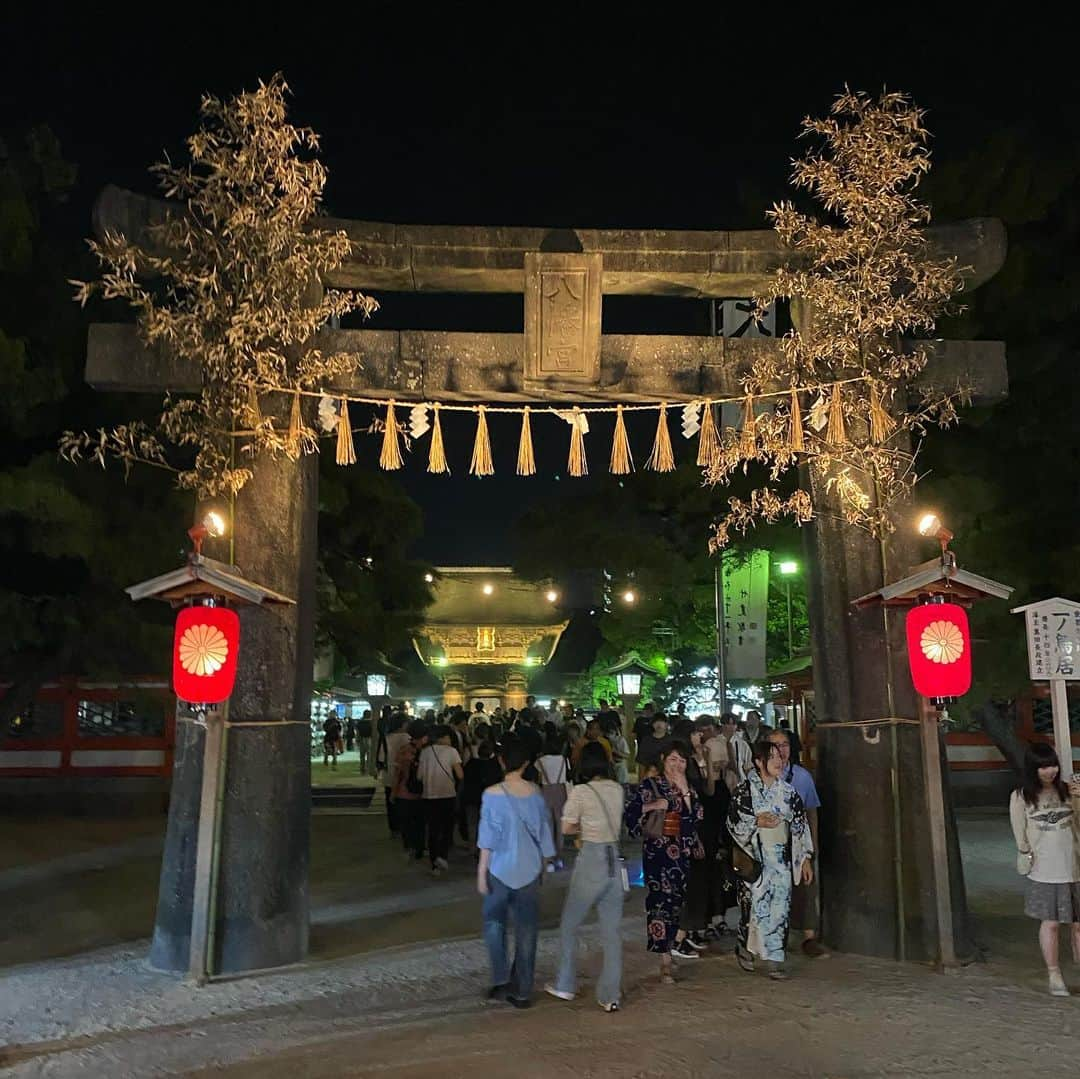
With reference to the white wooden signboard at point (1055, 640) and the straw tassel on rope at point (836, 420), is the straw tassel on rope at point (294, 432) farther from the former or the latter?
the white wooden signboard at point (1055, 640)

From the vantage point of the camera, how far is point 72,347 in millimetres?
12055

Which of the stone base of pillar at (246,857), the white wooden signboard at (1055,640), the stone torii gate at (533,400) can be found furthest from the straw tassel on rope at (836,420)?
the stone base of pillar at (246,857)

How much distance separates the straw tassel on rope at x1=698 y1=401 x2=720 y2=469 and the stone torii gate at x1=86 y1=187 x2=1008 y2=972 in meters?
0.19

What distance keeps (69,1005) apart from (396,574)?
619 inches

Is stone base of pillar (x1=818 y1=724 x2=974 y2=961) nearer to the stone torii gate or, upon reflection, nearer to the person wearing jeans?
the stone torii gate

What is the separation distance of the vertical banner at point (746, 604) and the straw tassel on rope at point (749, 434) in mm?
11171

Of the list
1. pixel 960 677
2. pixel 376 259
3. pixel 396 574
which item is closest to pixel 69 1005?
pixel 376 259

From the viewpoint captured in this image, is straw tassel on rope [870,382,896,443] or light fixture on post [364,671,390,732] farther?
light fixture on post [364,671,390,732]

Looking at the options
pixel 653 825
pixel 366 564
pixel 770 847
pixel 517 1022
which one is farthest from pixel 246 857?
pixel 366 564

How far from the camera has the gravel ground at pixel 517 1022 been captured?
5609 mm

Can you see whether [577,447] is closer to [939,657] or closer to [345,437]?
[345,437]

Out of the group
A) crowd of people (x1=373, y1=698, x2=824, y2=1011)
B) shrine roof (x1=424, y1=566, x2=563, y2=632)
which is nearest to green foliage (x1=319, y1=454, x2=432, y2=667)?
crowd of people (x1=373, y1=698, x2=824, y2=1011)

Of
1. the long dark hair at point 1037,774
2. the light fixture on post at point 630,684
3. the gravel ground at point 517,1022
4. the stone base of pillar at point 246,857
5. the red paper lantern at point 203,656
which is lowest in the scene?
the gravel ground at point 517,1022

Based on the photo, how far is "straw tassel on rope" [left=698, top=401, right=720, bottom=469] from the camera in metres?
8.64
